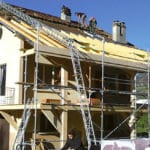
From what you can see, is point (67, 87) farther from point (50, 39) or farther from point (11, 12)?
point (11, 12)

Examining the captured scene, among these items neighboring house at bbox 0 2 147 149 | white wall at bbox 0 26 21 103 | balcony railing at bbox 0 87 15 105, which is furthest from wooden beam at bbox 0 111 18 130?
white wall at bbox 0 26 21 103

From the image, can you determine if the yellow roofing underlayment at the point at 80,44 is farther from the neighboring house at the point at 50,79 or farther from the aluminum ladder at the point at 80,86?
the aluminum ladder at the point at 80,86

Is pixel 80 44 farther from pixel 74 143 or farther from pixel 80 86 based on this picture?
pixel 74 143

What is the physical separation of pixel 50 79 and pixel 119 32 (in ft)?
48.9

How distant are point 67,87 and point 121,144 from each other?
18.7ft

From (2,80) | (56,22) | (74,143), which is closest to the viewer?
(74,143)

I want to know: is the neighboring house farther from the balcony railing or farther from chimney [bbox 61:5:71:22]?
chimney [bbox 61:5:71:22]

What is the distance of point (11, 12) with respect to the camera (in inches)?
969

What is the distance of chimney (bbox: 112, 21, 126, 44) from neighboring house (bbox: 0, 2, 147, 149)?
10.6 m

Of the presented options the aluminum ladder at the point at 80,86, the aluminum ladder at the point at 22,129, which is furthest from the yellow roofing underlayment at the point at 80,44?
the aluminum ladder at the point at 22,129

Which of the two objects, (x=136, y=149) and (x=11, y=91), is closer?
(x=136, y=149)

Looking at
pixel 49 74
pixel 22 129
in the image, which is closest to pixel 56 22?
pixel 49 74

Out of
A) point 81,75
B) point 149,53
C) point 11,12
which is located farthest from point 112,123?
point 11,12

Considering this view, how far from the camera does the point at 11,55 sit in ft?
69.7
